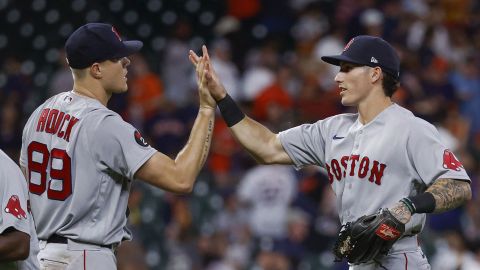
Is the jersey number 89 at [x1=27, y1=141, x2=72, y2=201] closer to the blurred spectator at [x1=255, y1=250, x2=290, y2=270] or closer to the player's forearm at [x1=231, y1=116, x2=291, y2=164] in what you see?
the player's forearm at [x1=231, y1=116, x2=291, y2=164]

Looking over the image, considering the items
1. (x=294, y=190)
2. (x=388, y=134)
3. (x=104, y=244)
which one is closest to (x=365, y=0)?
(x=294, y=190)

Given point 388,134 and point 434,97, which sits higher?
point 388,134

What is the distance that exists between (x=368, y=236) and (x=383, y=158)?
1.50 ft

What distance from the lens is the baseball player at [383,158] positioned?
190 inches

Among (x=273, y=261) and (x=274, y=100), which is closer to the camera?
(x=273, y=261)

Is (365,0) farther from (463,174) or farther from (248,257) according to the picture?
(463,174)

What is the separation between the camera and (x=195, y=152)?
477 cm

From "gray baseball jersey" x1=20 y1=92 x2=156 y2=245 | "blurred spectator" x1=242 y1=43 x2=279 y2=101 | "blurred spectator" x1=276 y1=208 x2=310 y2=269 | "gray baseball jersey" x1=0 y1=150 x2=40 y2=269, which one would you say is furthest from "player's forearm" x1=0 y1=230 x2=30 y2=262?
"blurred spectator" x1=242 y1=43 x2=279 y2=101

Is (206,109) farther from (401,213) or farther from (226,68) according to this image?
(226,68)

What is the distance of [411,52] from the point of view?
37.8 feet

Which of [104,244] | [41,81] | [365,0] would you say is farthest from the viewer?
[365,0]

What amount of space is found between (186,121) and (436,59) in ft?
10.3

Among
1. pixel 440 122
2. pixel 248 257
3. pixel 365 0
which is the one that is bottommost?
pixel 248 257

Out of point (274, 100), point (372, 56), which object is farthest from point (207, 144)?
point (274, 100)
